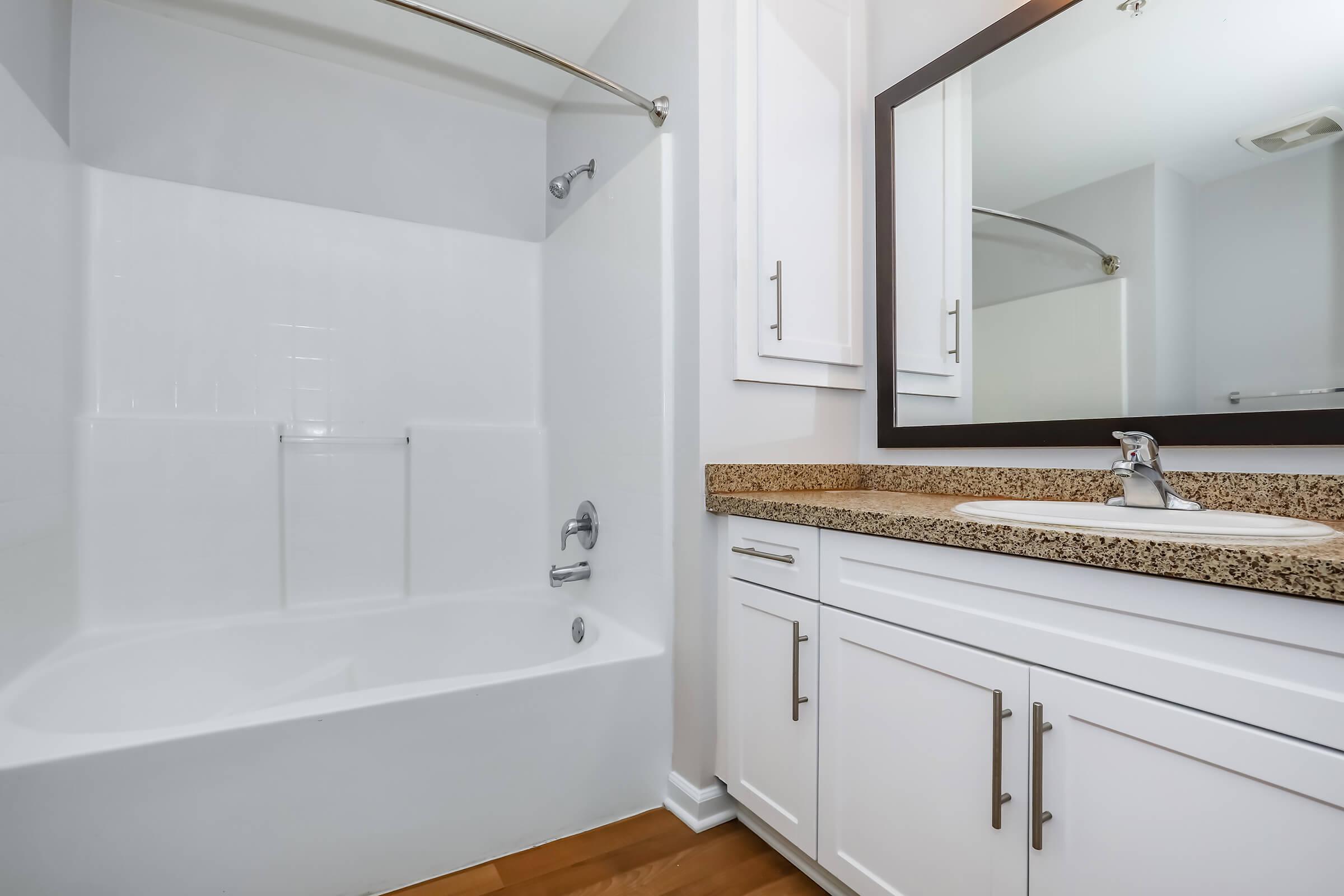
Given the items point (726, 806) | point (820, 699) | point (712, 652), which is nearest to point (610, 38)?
point (712, 652)

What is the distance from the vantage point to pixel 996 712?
3.24 feet

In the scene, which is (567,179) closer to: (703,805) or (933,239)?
(933,239)

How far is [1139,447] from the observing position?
3.93 ft

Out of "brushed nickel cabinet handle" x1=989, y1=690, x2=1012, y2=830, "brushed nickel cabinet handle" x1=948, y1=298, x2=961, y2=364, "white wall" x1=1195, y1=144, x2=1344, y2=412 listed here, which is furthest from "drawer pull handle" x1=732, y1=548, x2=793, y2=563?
"white wall" x1=1195, y1=144, x2=1344, y2=412

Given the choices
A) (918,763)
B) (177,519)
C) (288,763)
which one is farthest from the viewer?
(177,519)

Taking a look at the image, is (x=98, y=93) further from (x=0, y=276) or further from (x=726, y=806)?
(x=726, y=806)

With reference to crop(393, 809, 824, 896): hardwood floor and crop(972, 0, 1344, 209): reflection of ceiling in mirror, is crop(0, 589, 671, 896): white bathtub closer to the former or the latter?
crop(393, 809, 824, 896): hardwood floor

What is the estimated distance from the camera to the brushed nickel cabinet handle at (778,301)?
1.75 m

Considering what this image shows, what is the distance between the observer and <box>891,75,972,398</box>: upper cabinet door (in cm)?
172

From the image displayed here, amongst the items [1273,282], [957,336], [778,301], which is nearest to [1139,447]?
[1273,282]

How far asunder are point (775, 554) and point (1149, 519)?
0.70 meters

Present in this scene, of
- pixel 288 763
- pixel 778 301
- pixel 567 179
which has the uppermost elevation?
pixel 567 179

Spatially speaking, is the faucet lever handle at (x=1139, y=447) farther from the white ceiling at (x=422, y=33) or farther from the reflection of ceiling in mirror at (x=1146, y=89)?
the white ceiling at (x=422, y=33)

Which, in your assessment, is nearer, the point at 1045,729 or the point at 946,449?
the point at 1045,729
